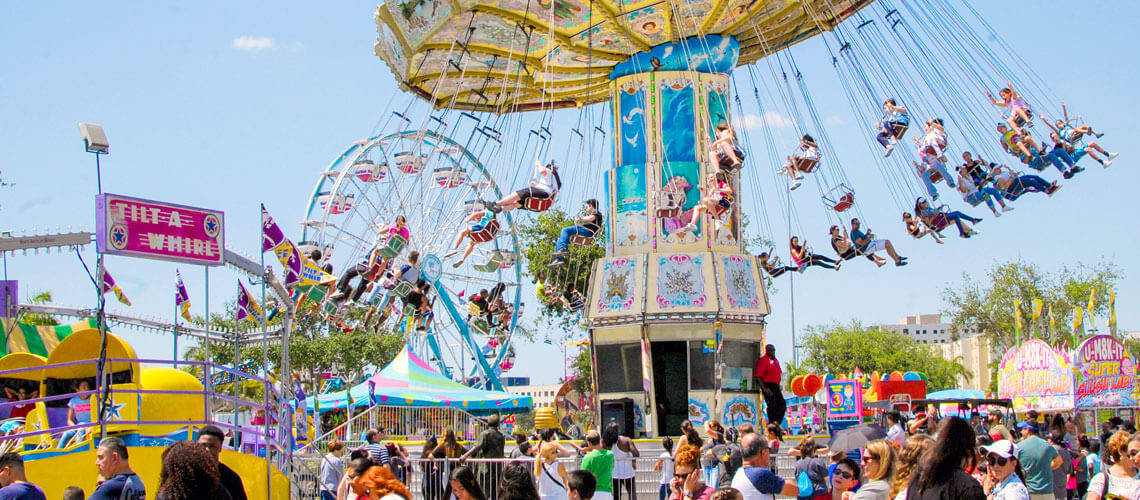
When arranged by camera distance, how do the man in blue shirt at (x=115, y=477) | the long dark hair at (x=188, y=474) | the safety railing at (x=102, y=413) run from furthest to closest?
the safety railing at (x=102, y=413) < the man in blue shirt at (x=115, y=477) < the long dark hair at (x=188, y=474)

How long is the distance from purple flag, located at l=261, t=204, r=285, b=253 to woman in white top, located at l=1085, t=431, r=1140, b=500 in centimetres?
1074

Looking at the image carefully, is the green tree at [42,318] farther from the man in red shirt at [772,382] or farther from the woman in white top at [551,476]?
the woman in white top at [551,476]

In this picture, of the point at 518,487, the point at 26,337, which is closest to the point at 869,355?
the point at 26,337

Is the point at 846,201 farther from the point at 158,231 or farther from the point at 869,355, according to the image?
the point at 869,355

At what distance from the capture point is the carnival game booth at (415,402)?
2744 cm

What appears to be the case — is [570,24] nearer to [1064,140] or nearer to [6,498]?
[1064,140]

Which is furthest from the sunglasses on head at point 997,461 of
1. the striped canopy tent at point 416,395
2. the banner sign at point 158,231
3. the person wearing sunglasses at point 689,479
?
the striped canopy tent at point 416,395

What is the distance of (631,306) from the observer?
25.0 m

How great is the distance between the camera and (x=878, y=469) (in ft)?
24.0

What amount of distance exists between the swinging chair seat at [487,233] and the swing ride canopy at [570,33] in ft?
10.3

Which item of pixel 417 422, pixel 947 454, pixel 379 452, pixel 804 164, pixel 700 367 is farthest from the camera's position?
pixel 417 422

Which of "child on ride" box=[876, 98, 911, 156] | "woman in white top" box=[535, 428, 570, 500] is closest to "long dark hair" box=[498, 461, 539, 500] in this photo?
"woman in white top" box=[535, 428, 570, 500]

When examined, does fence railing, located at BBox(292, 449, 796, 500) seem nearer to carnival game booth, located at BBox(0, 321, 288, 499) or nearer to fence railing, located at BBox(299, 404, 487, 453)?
carnival game booth, located at BBox(0, 321, 288, 499)

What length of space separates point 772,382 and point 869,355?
46723mm
